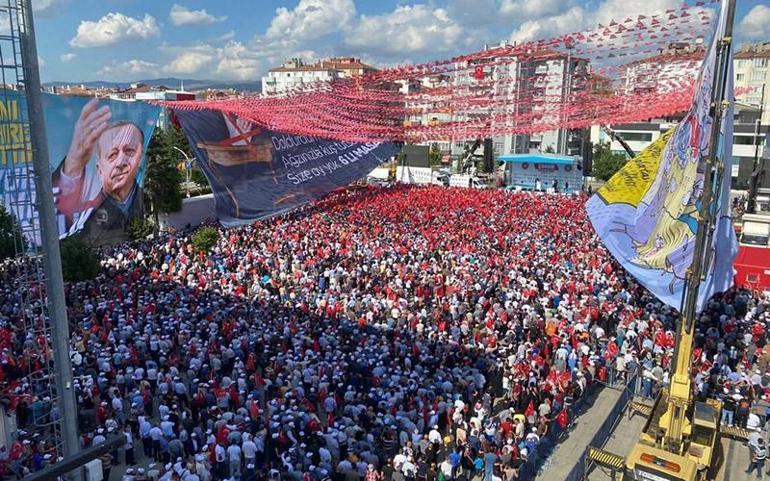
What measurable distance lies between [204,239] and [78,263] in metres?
4.49

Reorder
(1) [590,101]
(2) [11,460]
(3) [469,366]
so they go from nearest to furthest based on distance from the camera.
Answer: (2) [11,460], (3) [469,366], (1) [590,101]

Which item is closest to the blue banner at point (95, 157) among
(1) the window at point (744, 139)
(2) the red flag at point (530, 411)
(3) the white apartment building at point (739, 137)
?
(2) the red flag at point (530, 411)

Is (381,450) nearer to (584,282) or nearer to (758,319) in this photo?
(584,282)

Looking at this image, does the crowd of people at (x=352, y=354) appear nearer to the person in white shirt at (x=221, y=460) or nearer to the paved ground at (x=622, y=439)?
the person in white shirt at (x=221, y=460)

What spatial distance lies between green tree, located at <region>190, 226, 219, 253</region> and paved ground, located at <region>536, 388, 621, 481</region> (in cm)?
1501

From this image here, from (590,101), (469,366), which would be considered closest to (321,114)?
(590,101)

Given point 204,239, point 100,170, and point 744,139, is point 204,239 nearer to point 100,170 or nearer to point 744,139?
point 100,170

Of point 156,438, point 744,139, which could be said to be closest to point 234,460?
point 156,438

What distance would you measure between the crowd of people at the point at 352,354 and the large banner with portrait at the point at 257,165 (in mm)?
4284

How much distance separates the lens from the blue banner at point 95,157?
20.7 m

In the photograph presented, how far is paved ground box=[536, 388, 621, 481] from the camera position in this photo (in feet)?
34.2

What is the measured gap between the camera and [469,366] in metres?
13.4

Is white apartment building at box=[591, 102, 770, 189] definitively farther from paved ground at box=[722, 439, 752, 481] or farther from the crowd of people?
paved ground at box=[722, 439, 752, 481]

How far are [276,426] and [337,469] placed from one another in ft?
4.32
